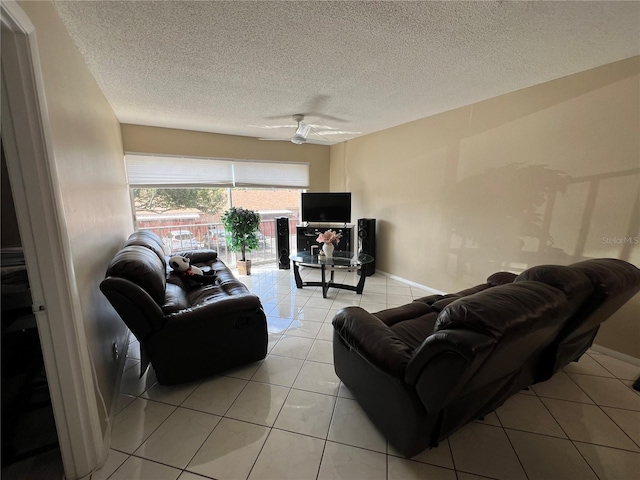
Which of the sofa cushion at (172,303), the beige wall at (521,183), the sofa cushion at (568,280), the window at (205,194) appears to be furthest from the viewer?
the window at (205,194)

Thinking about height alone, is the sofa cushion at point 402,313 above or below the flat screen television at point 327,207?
below

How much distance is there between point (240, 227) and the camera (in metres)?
4.30

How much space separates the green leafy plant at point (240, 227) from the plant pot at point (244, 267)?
9.3 inches

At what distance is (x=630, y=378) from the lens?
195 cm

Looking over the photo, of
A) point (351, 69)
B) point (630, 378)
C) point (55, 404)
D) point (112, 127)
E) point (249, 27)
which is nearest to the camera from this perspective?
point (55, 404)

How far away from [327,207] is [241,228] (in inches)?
59.0

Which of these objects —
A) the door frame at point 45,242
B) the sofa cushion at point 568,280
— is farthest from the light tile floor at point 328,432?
the sofa cushion at point 568,280

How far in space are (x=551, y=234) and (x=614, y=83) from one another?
4.11 feet

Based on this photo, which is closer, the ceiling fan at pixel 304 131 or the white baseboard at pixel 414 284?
the ceiling fan at pixel 304 131

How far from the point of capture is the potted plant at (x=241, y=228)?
427 cm

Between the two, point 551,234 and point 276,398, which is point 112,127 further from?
point 551,234

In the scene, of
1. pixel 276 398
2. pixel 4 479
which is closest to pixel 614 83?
pixel 276 398

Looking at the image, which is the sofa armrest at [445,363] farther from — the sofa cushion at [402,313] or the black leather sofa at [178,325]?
the black leather sofa at [178,325]

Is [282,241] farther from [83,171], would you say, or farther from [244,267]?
[83,171]
